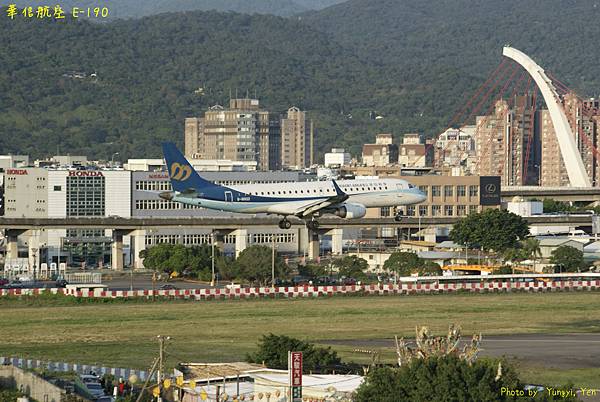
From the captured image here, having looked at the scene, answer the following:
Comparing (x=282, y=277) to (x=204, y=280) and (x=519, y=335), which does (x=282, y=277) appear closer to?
(x=204, y=280)

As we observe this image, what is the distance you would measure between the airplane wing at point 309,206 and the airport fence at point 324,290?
27.1ft

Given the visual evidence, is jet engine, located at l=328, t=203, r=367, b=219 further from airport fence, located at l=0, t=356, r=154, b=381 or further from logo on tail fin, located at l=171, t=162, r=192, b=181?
airport fence, located at l=0, t=356, r=154, b=381

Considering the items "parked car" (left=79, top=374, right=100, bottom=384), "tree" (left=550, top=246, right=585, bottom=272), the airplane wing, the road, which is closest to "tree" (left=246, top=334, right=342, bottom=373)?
"parked car" (left=79, top=374, right=100, bottom=384)

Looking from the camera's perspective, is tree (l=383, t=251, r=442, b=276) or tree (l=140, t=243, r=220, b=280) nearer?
tree (l=383, t=251, r=442, b=276)

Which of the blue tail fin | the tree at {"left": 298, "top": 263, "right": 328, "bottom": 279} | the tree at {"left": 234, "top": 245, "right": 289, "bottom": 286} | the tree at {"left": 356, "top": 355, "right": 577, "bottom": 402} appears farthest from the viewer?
the tree at {"left": 298, "top": 263, "right": 328, "bottom": 279}

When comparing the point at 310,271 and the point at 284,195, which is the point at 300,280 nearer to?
→ the point at 310,271

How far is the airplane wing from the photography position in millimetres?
135125

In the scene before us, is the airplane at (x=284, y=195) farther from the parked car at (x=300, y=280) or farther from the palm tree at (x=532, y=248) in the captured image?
the palm tree at (x=532, y=248)

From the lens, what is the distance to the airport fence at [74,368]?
7482cm

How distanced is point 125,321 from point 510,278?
5547 centimetres

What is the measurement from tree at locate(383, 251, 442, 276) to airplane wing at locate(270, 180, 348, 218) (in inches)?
1299

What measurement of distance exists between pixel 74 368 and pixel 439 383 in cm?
2814

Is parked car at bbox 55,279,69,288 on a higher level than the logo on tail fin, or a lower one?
lower

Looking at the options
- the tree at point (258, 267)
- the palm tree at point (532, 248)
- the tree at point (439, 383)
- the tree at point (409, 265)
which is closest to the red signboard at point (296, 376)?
the tree at point (439, 383)
